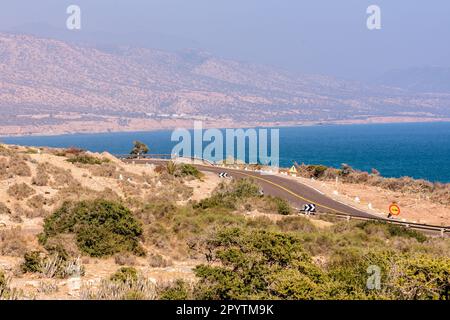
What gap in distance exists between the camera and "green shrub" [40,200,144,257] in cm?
1883

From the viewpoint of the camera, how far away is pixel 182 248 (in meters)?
19.8

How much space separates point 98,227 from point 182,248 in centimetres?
318

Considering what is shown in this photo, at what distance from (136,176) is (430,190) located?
83.1ft

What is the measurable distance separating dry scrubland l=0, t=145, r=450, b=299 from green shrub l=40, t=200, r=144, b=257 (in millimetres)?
48

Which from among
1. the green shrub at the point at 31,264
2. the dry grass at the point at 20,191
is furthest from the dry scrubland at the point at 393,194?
the green shrub at the point at 31,264

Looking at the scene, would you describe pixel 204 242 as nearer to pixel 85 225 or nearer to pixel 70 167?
pixel 85 225

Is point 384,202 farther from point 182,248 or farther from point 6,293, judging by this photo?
point 6,293

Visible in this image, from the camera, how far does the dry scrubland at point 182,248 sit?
11.8 m

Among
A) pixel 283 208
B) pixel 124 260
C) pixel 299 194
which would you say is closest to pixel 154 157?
pixel 299 194

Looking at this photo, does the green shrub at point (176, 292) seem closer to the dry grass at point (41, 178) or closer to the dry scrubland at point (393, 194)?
the dry grass at point (41, 178)
